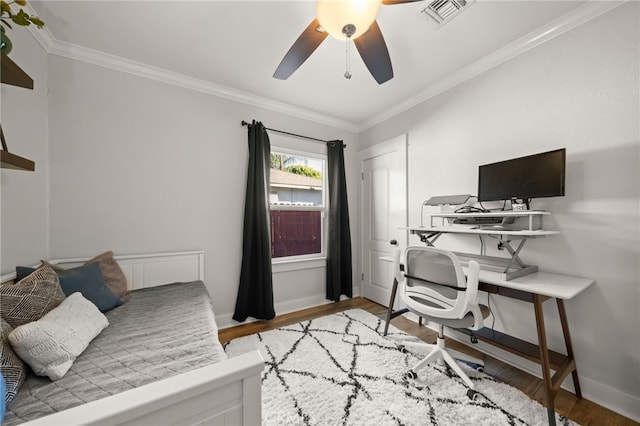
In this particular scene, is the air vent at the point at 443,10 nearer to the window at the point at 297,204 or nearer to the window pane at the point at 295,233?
the window at the point at 297,204

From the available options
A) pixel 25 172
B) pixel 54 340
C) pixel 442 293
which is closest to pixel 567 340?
pixel 442 293

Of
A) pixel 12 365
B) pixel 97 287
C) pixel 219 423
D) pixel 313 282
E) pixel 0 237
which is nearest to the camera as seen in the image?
pixel 219 423

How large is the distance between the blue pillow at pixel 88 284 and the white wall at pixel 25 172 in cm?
23

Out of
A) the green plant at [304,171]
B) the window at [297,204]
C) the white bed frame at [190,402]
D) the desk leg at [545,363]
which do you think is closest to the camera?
the white bed frame at [190,402]

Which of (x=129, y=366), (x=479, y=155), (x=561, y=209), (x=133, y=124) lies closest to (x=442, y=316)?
(x=561, y=209)

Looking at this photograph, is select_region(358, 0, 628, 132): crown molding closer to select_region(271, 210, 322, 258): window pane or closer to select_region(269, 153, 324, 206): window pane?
select_region(269, 153, 324, 206): window pane

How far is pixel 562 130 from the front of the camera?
5.74 ft

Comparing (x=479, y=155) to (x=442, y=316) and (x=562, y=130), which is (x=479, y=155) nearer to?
(x=562, y=130)

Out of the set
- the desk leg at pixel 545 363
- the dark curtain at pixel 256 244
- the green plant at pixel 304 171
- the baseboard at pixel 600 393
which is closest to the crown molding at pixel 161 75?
the dark curtain at pixel 256 244

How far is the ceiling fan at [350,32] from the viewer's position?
117cm

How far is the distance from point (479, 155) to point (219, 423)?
2.53m

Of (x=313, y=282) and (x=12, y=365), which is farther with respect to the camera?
(x=313, y=282)

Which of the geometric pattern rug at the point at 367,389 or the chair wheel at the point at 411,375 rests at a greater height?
the chair wheel at the point at 411,375

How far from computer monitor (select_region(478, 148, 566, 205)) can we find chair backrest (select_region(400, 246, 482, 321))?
0.73 m
